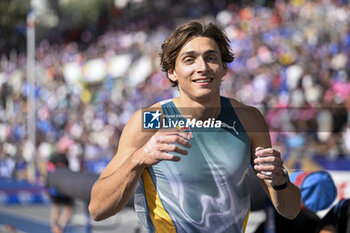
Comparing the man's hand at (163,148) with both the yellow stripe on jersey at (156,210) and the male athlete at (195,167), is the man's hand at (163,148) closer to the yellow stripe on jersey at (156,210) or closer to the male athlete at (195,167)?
the male athlete at (195,167)

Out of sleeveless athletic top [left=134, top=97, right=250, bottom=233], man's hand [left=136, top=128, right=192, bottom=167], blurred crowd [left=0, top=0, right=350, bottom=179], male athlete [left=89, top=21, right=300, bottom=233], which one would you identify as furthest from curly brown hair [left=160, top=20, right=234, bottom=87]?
blurred crowd [left=0, top=0, right=350, bottom=179]

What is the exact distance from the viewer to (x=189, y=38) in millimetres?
1897

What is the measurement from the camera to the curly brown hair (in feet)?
6.23

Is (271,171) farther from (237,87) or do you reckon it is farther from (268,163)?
(237,87)

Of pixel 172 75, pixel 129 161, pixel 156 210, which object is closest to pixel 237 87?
pixel 172 75

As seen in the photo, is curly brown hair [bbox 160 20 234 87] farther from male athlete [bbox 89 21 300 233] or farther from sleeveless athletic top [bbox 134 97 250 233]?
sleeveless athletic top [bbox 134 97 250 233]

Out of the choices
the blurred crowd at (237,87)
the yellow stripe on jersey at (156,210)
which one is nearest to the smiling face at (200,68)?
the yellow stripe on jersey at (156,210)

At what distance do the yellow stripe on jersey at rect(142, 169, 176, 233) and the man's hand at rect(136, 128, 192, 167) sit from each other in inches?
8.8

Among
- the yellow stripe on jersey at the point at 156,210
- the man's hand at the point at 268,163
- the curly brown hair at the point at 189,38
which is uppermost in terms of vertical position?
the curly brown hair at the point at 189,38

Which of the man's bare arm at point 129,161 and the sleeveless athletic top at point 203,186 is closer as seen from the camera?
the man's bare arm at point 129,161

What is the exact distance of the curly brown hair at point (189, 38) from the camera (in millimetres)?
1899

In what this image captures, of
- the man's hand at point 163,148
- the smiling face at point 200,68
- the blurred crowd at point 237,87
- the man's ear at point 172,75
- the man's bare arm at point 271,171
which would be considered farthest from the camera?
the blurred crowd at point 237,87

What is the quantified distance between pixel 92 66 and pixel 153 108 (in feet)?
78.0

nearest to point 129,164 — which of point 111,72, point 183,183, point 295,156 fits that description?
point 183,183
